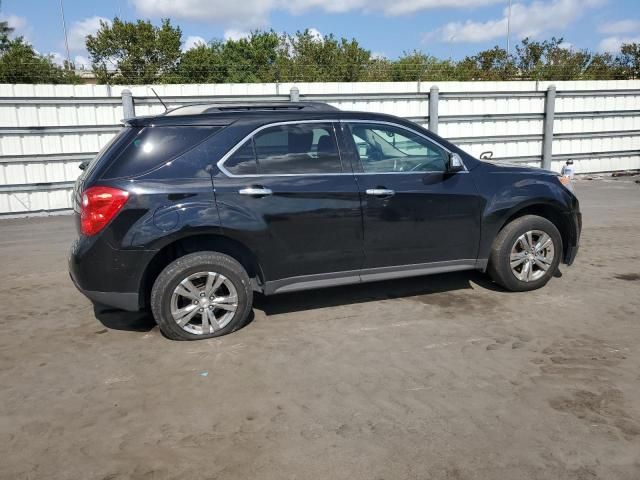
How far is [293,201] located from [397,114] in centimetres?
821

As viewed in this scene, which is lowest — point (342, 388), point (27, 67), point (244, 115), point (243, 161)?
point (342, 388)

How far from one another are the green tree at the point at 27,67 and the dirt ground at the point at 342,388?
48.2 ft

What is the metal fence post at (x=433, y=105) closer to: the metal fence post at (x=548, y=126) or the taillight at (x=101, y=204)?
the metal fence post at (x=548, y=126)

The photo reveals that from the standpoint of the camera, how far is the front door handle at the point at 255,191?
4.32 metres

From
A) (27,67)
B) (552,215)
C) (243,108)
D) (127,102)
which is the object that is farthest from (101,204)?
(27,67)

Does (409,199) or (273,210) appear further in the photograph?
(409,199)

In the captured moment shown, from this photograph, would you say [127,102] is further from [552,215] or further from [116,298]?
[552,215]

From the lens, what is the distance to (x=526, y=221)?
5.24 metres

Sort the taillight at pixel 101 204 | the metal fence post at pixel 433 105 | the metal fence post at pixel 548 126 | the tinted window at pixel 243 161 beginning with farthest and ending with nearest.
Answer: the metal fence post at pixel 548 126, the metal fence post at pixel 433 105, the tinted window at pixel 243 161, the taillight at pixel 101 204

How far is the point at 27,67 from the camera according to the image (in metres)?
27.3

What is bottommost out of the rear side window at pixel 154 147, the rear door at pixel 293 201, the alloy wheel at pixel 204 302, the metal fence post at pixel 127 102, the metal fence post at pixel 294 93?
the alloy wheel at pixel 204 302

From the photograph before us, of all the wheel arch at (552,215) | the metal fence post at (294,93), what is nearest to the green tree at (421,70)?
the metal fence post at (294,93)

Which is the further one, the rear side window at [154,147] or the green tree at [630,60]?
the green tree at [630,60]

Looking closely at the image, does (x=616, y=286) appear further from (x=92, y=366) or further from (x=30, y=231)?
(x=30, y=231)
